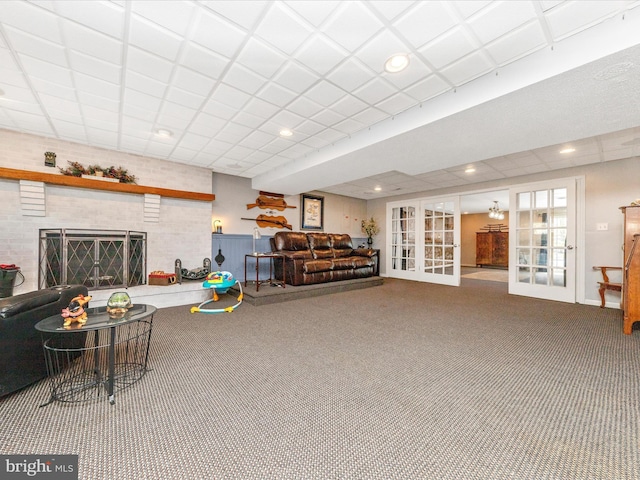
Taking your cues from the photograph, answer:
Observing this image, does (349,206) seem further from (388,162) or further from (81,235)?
(81,235)

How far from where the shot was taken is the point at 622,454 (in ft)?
3.79

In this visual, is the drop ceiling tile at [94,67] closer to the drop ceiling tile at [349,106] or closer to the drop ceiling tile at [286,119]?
the drop ceiling tile at [286,119]

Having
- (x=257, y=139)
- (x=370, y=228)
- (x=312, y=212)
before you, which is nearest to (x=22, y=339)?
(x=257, y=139)

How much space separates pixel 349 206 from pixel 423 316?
463cm

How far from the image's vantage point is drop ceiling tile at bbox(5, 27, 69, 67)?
1711 mm

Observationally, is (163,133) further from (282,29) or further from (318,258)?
(318,258)

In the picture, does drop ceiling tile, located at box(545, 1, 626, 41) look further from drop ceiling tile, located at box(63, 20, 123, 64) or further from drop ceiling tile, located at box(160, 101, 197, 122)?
drop ceiling tile, located at box(160, 101, 197, 122)

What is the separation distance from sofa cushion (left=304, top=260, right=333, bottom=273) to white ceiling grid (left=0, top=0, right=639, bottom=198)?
7.94ft

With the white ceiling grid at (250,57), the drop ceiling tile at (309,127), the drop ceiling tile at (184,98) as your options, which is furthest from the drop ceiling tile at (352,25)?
the drop ceiling tile at (184,98)

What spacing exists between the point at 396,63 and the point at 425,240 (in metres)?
5.06

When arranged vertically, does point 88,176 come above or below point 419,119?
below

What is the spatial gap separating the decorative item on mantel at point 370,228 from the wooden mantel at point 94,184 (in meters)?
4.43

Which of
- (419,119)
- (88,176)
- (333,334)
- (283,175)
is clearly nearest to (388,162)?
(419,119)

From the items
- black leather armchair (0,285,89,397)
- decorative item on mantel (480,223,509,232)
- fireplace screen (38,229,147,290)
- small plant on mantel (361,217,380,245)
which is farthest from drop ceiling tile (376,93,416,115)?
decorative item on mantel (480,223,509,232)
